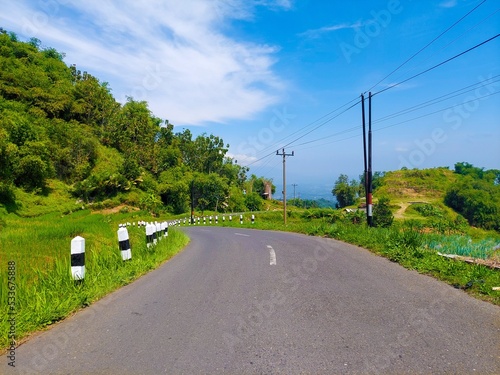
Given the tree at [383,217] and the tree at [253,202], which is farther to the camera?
the tree at [253,202]

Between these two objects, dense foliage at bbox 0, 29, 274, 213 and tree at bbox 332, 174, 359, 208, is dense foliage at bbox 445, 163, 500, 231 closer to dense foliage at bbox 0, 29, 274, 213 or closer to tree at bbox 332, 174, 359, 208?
tree at bbox 332, 174, 359, 208

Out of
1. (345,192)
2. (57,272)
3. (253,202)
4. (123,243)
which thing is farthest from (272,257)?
(345,192)

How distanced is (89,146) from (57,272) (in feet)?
165

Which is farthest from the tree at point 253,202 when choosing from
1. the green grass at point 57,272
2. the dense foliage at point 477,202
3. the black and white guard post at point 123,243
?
the black and white guard post at point 123,243

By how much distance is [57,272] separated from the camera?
520 centimetres

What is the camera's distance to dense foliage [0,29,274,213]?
119ft

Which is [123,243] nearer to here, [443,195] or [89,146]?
[89,146]

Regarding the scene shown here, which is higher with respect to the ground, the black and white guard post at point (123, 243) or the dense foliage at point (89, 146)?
the dense foliage at point (89, 146)

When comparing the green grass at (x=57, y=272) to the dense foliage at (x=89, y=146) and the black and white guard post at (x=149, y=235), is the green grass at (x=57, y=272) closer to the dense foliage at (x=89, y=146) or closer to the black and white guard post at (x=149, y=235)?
the black and white guard post at (x=149, y=235)

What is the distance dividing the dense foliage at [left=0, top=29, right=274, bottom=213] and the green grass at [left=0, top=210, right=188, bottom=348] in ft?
93.0

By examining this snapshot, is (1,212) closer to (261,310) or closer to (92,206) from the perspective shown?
(92,206)

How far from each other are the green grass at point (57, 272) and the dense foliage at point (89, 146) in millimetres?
28350

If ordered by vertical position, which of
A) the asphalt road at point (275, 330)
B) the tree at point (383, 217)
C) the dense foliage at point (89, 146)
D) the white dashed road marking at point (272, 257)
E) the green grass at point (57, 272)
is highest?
the dense foliage at point (89, 146)

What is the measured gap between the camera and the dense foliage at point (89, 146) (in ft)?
119
